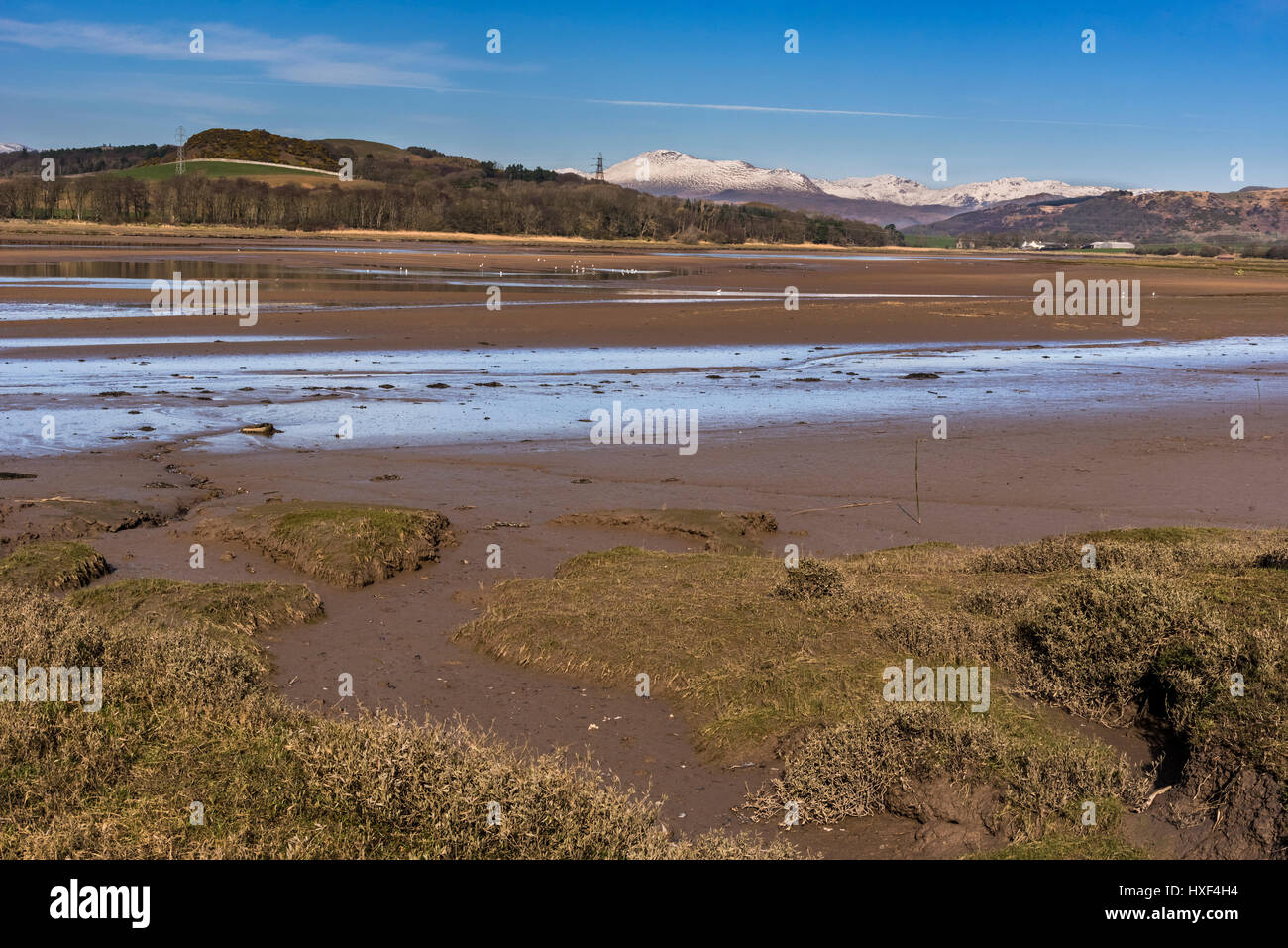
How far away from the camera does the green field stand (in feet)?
527

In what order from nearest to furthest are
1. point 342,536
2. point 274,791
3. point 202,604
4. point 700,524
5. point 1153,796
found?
point 274,791 → point 1153,796 → point 202,604 → point 342,536 → point 700,524

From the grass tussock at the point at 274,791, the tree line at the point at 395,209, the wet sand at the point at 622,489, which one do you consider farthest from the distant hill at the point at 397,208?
the grass tussock at the point at 274,791

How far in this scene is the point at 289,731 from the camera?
18.0 feet

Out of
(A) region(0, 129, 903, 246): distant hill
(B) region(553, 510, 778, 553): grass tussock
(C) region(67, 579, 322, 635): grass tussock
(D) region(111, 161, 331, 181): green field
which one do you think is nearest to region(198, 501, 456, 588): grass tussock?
(C) region(67, 579, 322, 635): grass tussock

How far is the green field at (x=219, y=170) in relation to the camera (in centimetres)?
16050

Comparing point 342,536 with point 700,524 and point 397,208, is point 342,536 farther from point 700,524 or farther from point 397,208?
point 397,208

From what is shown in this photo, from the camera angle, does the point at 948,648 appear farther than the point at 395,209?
No

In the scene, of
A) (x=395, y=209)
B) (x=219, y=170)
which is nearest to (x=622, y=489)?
(x=395, y=209)

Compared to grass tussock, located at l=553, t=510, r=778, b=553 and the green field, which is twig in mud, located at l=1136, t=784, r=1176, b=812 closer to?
grass tussock, located at l=553, t=510, r=778, b=553

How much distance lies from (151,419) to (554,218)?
111m

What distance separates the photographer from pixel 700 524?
11.1m

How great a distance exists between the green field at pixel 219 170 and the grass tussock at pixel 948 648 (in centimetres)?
16467

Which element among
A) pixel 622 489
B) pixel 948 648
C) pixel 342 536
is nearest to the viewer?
pixel 948 648

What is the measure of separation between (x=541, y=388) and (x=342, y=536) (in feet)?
35.0
